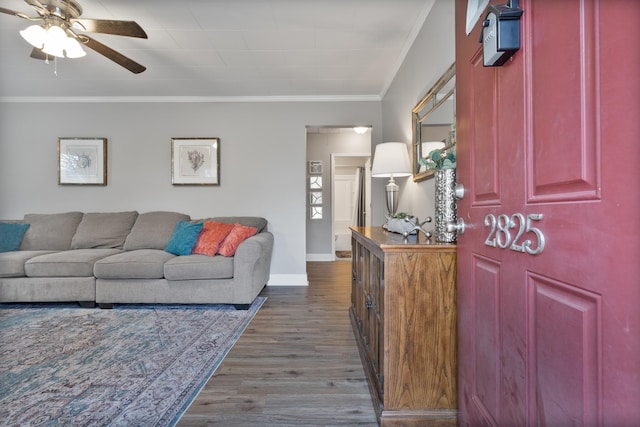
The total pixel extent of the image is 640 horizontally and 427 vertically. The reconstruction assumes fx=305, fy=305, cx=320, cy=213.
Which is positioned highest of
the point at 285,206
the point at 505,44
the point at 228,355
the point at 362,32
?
the point at 362,32

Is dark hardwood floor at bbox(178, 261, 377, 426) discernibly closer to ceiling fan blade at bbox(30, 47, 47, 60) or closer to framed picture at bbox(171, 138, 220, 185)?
framed picture at bbox(171, 138, 220, 185)

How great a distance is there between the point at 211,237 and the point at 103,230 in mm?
1463

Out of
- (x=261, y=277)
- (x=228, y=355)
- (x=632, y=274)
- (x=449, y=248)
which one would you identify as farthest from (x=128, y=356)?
(x=632, y=274)

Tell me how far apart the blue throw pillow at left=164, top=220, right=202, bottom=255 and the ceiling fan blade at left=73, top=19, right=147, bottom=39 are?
1.84 meters

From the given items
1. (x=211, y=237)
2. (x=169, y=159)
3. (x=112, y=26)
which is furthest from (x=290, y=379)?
(x=169, y=159)

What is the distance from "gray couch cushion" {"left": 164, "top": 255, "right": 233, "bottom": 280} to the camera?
2887 millimetres

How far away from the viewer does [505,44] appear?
77 centimetres

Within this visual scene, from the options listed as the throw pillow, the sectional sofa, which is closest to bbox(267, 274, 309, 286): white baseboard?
the sectional sofa

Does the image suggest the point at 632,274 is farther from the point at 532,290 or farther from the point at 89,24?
the point at 89,24

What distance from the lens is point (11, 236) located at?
3352 millimetres

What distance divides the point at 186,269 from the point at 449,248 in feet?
8.00

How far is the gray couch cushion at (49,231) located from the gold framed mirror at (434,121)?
3.92 metres

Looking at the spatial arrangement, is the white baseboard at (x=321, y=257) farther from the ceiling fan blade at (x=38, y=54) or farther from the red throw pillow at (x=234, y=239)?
the ceiling fan blade at (x=38, y=54)

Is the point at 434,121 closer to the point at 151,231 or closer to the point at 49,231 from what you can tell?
the point at 151,231
